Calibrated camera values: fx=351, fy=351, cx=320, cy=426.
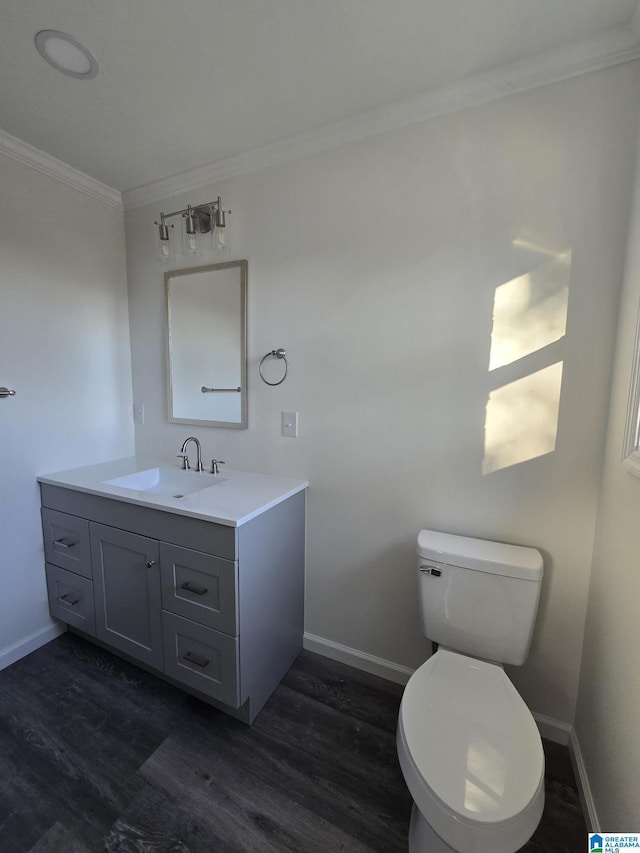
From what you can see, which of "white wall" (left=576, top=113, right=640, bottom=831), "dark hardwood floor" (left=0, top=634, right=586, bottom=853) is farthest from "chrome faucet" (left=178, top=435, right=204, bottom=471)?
"white wall" (left=576, top=113, right=640, bottom=831)

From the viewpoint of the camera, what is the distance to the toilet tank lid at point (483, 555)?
1.23m

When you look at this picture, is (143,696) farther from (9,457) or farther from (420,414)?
(420,414)

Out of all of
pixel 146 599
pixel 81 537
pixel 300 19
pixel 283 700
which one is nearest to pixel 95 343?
pixel 81 537

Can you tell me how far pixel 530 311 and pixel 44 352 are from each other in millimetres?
2240

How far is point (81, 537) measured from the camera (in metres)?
1.70

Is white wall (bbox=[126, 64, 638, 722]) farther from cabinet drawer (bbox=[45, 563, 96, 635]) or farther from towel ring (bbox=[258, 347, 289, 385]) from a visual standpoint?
cabinet drawer (bbox=[45, 563, 96, 635])

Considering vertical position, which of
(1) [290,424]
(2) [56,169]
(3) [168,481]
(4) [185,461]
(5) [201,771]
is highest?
(2) [56,169]

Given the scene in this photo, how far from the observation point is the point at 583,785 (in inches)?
47.1

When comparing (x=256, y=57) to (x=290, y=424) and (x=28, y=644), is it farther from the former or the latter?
(x=28, y=644)

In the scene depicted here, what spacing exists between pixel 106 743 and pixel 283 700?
2.28 feet

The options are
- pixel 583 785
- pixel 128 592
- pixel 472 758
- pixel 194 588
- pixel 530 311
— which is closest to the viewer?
pixel 472 758

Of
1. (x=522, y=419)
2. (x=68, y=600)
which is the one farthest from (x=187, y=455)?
(x=522, y=419)

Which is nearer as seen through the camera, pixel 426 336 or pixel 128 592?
pixel 426 336

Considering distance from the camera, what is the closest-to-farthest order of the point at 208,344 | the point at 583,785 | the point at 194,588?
the point at 583,785
the point at 194,588
the point at 208,344
